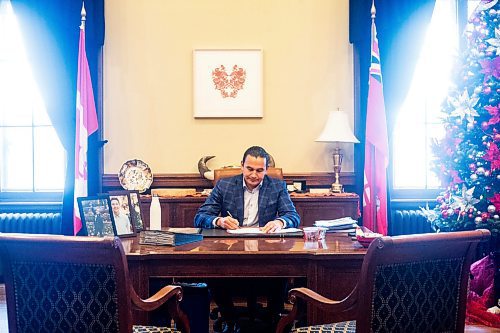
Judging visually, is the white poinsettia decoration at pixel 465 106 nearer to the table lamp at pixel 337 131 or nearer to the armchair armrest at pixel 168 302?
the table lamp at pixel 337 131

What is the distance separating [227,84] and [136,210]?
2.36 meters

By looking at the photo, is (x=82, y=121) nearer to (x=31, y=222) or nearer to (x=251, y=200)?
(x=31, y=222)

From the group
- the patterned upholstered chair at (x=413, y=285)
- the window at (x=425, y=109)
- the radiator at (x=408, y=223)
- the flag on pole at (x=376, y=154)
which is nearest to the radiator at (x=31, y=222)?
the flag on pole at (x=376, y=154)

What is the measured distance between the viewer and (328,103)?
556 cm

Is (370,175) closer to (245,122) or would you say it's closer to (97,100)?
(245,122)

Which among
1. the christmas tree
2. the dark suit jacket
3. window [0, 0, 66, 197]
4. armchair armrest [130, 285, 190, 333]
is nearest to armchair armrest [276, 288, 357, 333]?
armchair armrest [130, 285, 190, 333]

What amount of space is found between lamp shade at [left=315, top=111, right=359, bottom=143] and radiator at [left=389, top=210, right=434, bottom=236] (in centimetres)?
89

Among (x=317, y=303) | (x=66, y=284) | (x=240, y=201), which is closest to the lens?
(x=66, y=284)

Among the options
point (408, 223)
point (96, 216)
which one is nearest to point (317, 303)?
point (96, 216)

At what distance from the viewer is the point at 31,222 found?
5.45 metres

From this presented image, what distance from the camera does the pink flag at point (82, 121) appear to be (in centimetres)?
514

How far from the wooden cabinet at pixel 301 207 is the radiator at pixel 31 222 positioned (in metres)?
0.98

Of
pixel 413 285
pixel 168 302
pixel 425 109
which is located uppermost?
pixel 425 109

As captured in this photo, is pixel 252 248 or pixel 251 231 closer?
pixel 252 248
